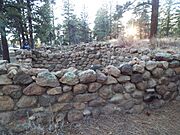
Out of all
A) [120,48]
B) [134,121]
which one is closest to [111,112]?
[134,121]

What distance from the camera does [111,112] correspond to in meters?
2.86

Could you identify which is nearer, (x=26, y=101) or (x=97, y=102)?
(x=26, y=101)

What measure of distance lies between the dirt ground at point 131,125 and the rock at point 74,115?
0.07 metres

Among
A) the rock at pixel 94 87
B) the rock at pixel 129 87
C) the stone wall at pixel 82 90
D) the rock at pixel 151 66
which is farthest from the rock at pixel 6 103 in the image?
the rock at pixel 151 66

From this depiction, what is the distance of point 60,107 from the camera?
255cm

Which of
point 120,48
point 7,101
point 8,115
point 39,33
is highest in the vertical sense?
point 39,33

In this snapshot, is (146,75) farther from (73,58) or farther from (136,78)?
(73,58)

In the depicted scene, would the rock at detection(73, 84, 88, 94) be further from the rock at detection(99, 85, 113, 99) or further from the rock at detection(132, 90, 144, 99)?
the rock at detection(132, 90, 144, 99)

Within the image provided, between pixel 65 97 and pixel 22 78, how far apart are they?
646 mm

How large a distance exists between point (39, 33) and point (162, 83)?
12605 millimetres

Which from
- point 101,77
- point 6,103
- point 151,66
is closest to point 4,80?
point 6,103

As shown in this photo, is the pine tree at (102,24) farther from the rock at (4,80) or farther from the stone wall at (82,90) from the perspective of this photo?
the rock at (4,80)

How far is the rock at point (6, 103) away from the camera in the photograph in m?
2.30

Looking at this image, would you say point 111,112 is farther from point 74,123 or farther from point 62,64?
point 62,64
